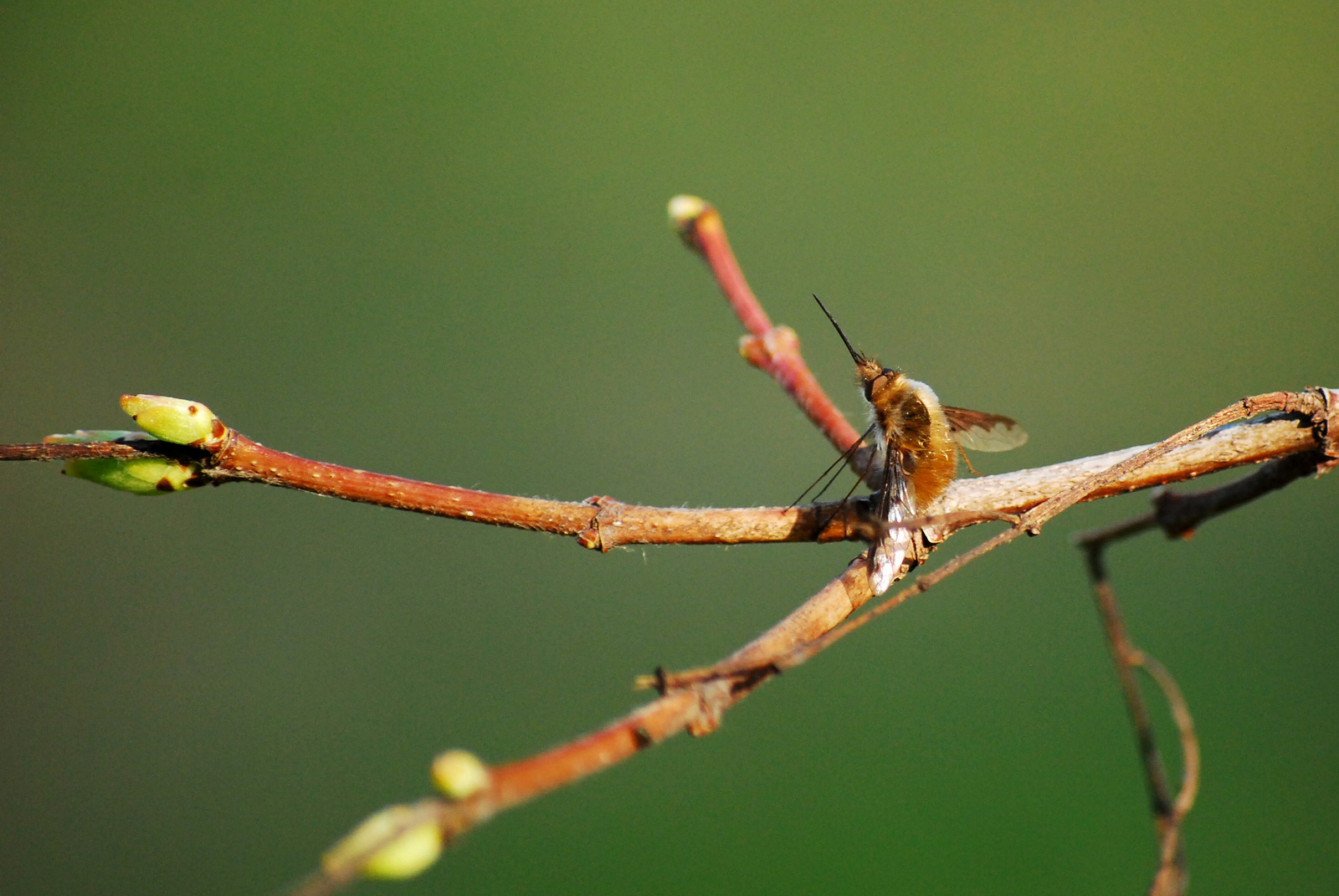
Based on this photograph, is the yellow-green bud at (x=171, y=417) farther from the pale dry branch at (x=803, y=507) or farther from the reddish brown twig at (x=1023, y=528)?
the reddish brown twig at (x=1023, y=528)

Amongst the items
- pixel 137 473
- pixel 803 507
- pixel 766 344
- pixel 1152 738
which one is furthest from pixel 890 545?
pixel 137 473

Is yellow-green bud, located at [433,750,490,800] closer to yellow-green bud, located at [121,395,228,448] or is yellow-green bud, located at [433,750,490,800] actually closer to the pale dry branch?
the pale dry branch

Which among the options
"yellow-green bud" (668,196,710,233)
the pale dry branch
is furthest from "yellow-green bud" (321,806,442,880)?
"yellow-green bud" (668,196,710,233)

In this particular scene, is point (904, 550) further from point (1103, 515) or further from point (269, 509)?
point (269, 509)

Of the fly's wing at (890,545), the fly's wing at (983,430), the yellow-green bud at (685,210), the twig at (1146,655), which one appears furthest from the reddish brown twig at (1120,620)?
the yellow-green bud at (685,210)

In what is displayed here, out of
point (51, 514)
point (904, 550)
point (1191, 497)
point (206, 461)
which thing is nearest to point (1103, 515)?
point (1191, 497)
